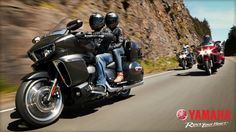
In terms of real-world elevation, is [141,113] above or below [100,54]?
below

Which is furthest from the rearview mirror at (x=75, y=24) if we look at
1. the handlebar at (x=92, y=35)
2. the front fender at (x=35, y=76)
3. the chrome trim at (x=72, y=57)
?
the front fender at (x=35, y=76)

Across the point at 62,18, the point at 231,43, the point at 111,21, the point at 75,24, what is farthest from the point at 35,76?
the point at 231,43

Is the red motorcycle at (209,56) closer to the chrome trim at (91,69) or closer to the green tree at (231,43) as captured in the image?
the chrome trim at (91,69)

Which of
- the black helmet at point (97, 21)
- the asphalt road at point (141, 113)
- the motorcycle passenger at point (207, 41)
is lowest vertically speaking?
the asphalt road at point (141, 113)

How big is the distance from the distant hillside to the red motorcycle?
19.5 feet

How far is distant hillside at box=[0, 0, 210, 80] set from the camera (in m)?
10.7

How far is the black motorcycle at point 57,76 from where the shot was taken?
5184mm

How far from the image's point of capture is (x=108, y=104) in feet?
23.9

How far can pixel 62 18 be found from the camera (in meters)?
14.1

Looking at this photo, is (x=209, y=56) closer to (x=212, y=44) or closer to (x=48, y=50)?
(x=212, y=44)

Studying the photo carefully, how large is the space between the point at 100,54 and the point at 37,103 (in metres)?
1.96

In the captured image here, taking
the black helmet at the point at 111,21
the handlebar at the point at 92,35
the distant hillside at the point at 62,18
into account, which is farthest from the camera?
the distant hillside at the point at 62,18

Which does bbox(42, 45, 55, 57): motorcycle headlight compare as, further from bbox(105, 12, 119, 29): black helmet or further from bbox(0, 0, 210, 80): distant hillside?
bbox(0, 0, 210, 80): distant hillside

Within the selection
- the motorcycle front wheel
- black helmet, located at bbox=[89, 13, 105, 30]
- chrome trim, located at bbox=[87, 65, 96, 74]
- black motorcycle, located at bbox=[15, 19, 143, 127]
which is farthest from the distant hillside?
the motorcycle front wheel
